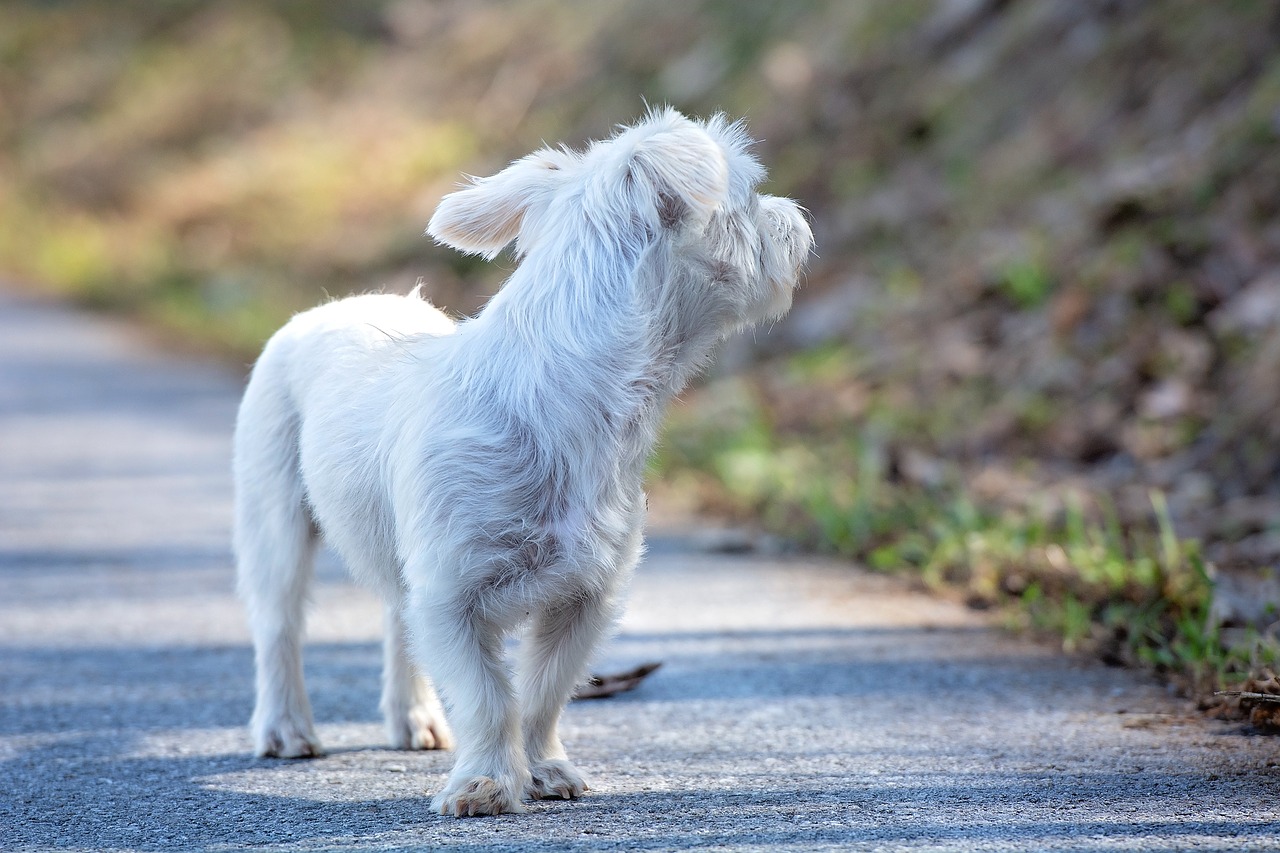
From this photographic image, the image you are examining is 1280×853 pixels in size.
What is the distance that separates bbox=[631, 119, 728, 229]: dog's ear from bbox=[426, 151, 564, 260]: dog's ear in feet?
1.09

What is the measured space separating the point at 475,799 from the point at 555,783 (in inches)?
10.6

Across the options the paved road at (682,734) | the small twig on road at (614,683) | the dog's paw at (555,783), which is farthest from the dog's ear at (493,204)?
the small twig on road at (614,683)

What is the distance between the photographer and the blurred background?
6.38 metres

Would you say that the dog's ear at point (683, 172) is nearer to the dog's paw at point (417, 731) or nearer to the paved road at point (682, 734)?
the paved road at point (682, 734)

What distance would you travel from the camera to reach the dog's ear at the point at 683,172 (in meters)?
3.39

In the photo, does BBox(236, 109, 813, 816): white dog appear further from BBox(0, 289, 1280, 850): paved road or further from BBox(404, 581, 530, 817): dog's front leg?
BBox(0, 289, 1280, 850): paved road

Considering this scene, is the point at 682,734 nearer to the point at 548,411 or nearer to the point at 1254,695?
the point at 548,411

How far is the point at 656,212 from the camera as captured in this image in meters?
3.49

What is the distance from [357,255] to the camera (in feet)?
54.4

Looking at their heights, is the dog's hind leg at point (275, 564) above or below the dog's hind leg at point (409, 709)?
above

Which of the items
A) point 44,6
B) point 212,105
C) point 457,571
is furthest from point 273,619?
point 44,6

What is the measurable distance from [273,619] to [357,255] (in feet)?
42.1

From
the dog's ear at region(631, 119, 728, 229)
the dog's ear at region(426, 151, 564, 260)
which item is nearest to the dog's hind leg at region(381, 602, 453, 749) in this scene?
the dog's ear at region(426, 151, 564, 260)

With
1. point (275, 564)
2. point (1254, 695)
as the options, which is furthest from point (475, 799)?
point (1254, 695)
